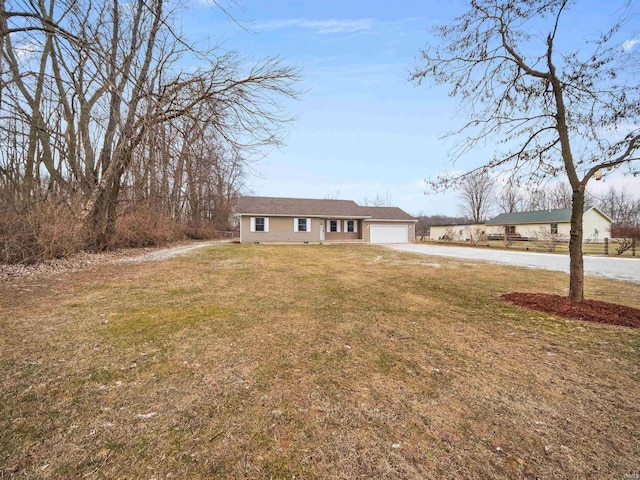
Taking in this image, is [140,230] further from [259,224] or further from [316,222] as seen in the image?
[316,222]

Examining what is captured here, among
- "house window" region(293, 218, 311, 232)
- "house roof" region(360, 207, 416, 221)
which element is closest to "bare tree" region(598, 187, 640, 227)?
"house roof" region(360, 207, 416, 221)

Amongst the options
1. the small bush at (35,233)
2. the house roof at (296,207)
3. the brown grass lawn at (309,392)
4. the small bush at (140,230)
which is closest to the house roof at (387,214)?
the house roof at (296,207)

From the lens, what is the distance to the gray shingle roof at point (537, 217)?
30.5m

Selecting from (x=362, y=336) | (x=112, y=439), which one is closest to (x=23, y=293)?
(x=112, y=439)

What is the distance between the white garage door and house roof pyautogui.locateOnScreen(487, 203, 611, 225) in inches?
664

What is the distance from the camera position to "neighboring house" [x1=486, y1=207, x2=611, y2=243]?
30.5 meters

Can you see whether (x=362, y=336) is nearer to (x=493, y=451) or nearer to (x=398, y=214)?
(x=493, y=451)

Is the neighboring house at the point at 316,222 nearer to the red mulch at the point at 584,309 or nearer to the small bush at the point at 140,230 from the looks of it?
the small bush at the point at 140,230

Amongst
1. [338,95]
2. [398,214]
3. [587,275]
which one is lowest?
[587,275]

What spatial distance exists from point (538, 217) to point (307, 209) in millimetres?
28741

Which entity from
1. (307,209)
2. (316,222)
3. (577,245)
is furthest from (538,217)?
(577,245)

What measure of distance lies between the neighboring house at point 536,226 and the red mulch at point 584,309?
2543 cm

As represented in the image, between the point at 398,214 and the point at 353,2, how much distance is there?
21.0m

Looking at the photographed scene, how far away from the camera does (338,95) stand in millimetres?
11922
